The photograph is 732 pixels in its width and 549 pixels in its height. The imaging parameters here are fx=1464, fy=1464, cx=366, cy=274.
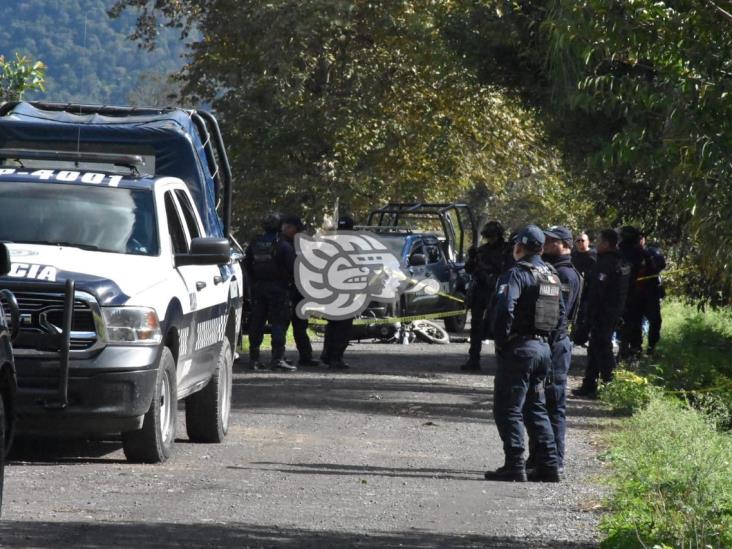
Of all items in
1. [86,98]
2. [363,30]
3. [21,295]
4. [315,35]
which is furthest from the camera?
[86,98]

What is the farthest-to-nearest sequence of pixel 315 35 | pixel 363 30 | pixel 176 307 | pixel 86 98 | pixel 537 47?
pixel 86 98 < pixel 363 30 < pixel 315 35 < pixel 537 47 < pixel 176 307

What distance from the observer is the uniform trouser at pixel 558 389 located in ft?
35.4

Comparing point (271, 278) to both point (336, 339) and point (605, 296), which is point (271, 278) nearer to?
point (336, 339)

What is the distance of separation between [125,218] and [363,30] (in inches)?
872

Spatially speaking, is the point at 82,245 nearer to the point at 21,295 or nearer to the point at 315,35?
the point at 21,295

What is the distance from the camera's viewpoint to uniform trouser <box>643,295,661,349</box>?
21.5 meters

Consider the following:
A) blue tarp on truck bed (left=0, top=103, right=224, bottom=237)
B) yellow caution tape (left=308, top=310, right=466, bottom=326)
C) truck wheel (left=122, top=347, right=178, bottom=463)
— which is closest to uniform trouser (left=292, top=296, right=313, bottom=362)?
yellow caution tape (left=308, top=310, right=466, bottom=326)

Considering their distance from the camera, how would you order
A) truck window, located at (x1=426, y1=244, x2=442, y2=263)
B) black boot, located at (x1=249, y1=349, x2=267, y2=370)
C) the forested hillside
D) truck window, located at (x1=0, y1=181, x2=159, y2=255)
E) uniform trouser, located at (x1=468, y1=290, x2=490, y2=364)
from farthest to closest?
the forested hillside, truck window, located at (x1=426, y1=244, x2=442, y2=263), uniform trouser, located at (x1=468, y1=290, x2=490, y2=364), black boot, located at (x1=249, y1=349, x2=267, y2=370), truck window, located at (x1=0, y1=181, x2=159, y2=255)

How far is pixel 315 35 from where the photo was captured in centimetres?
3009

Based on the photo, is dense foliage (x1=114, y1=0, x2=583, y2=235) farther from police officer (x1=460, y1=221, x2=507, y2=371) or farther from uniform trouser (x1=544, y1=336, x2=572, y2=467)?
uniform trouser (x1=544, y1=336, x2=572, y2=467)

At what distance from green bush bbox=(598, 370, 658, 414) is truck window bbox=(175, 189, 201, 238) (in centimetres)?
521

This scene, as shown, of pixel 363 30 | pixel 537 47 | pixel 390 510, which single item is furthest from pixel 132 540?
pixel 363 30

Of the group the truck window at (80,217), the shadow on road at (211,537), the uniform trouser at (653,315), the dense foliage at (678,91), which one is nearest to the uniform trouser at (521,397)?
the dense foliage at (678,91)

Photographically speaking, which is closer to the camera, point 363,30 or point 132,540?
point 132,540
